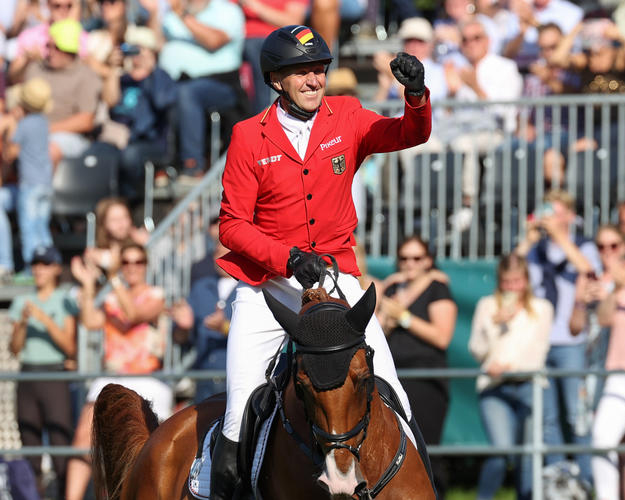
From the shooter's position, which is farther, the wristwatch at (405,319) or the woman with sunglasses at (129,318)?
the woman with sunglasses at (129,318)

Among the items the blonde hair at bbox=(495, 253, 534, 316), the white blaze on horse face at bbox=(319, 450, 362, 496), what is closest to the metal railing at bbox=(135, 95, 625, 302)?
the blonde hair at bbox=(495, 253, 534, 316)

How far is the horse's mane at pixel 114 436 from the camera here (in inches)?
287

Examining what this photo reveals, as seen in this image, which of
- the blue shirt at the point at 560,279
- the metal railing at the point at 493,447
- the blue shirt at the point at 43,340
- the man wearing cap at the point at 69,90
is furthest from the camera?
the man wearing cap at the point at 69,90

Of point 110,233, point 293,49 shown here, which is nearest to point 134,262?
point 110,233

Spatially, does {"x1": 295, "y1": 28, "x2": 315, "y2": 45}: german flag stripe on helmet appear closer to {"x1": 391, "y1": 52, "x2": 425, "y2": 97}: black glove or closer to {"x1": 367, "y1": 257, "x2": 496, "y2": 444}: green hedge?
{"x1": 391, "y1": 52, "x2": 425, "y2": 97}: black glove

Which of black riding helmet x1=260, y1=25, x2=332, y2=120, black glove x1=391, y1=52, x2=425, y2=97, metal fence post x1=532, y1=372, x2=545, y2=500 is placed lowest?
metal fence post x1=532, y1=372, x2=545, y2=500

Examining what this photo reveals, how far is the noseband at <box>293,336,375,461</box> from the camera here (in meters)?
4.86

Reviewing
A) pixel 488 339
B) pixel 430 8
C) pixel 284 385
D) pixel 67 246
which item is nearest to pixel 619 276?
pixel 488 339

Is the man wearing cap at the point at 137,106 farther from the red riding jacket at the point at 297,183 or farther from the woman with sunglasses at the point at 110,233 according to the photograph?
the red riding jacket at the point at 297,183

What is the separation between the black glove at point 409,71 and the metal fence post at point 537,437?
14.3 feet

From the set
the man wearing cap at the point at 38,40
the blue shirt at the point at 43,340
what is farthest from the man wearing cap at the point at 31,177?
the blue shirt at the point at 43,340

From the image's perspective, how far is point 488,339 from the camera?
1002 centimetres

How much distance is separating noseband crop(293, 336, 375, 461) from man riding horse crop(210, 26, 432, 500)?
2.35ft

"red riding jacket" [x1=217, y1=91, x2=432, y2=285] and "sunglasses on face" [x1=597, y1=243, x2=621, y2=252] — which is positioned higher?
"red riding jacket" [x1=217, y1=91, x2=432, y2=285]
